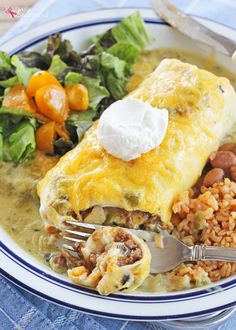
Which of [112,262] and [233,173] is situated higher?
[112,262]

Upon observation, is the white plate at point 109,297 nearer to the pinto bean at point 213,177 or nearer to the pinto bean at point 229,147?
the pinto bean at point 213,177

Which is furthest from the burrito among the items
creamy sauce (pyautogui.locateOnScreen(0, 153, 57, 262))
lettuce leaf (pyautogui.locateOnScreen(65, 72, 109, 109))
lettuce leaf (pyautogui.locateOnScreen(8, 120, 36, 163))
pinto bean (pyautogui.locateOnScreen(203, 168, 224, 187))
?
lettuce leaf (pyautogui.locateOnScreen(65, 72, 109, 109))

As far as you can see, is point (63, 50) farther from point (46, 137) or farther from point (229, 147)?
point (229, 147)

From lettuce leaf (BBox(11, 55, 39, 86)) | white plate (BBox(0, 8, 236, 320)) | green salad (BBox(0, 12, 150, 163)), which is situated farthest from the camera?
lettuce leaf (BBox(11, 55, 39, 86))

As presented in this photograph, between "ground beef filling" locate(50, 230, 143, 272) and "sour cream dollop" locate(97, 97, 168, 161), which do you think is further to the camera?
"sour cream dollop" locate(97, 97, 168, 161)

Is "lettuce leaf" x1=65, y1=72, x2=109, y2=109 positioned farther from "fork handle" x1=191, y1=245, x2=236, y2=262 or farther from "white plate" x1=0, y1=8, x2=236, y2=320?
"fork handle" x1=191, y1=245, x2=236, y2=262

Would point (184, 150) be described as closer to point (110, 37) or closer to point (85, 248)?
point (85, 248)

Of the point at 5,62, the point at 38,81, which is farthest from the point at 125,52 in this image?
the point at 5,62
